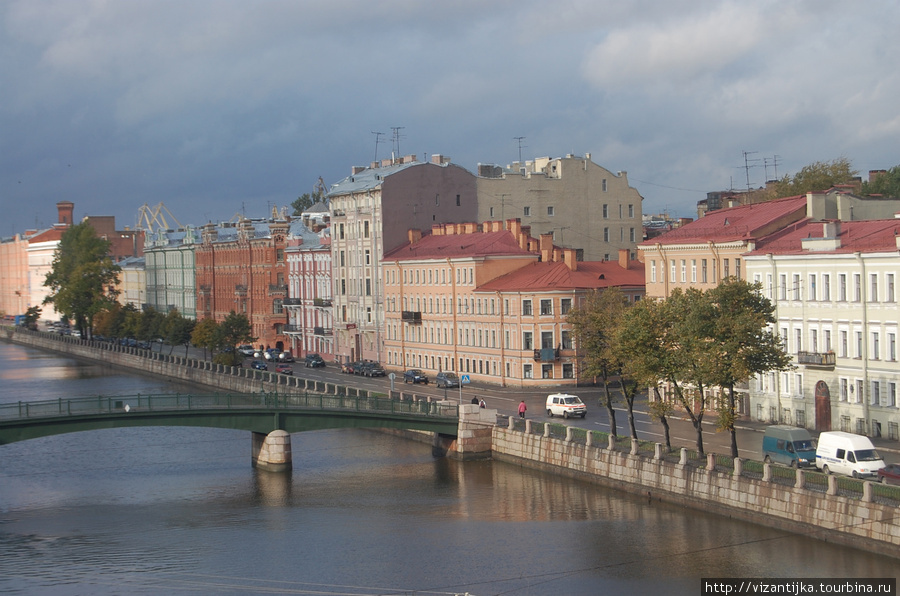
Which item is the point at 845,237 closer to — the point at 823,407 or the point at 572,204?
the point at 823,407

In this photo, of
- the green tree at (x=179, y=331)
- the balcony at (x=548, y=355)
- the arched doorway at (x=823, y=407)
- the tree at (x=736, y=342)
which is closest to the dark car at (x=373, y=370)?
the balcony at (x=548, y=355)

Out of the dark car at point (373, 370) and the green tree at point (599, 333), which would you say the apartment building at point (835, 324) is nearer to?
the green tree at point (599, 333)

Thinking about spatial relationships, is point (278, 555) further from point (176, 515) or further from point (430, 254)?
point (430, 254)

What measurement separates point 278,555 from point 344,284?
62189 millimetres

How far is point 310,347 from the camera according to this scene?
375 ft

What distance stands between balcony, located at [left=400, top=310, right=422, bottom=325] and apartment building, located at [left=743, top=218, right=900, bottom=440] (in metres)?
34.7

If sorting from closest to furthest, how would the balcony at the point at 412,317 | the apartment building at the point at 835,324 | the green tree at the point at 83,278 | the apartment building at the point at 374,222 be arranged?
the apartment building at the point at 835,324 < the balcony at the point at 412,317 < the apartment building at the point at 374,222 < the green tree at the point at 83,278

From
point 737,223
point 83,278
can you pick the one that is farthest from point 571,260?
point 83,278

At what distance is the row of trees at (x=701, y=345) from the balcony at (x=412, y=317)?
38888 millimetres

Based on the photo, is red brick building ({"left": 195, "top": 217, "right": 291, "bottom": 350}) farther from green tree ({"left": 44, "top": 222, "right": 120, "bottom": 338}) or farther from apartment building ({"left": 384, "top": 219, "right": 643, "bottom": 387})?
apartment building ({"left": 384, "top": 219, "right": 643, "bottom": 387})

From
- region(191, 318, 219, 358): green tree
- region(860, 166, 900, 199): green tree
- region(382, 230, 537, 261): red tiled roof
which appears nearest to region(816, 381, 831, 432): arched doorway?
region(382, 230, 537, 261): red tiled roof

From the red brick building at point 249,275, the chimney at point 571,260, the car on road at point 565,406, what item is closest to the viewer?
the car on road at point 565,406

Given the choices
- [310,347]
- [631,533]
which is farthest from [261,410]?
[310,347]

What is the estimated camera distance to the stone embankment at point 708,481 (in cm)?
3856
